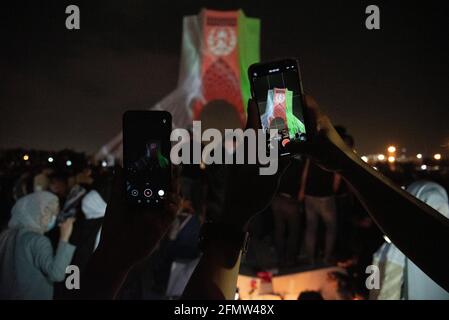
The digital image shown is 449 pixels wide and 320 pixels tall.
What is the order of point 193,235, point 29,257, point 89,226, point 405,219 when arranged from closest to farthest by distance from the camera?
point 405,219, point 29,257, point 89,226, point 193,235

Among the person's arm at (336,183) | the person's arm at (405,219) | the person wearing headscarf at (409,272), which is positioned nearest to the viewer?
the person's arm at (405,219)

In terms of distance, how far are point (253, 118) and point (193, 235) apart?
11.3 ft

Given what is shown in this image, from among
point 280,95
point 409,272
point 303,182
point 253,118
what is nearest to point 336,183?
point 303,182

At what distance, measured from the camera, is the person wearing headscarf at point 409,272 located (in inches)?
77.1

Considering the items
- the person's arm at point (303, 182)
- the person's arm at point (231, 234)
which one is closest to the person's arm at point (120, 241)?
the person's arm at point (231, 234)

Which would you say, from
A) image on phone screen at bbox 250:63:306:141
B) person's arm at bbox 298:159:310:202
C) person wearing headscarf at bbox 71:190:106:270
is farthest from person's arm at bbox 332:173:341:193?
image on phone screen at bbox 250:63:306:141

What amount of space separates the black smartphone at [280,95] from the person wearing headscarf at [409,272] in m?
1.26

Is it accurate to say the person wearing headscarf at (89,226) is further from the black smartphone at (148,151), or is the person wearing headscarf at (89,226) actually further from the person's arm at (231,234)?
the person's arm at (231,234)

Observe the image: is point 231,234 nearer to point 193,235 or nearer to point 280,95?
point 280,95

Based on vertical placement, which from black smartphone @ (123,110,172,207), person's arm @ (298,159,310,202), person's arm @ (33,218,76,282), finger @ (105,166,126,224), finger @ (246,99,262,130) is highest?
finger @ (246,99,262,130)

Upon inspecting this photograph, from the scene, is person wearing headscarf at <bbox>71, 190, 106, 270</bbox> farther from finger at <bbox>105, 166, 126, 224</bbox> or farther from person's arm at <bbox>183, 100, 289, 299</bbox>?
person's arm at <bbox>183, 100, 289, 299</bbox>

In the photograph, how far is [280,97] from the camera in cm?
121

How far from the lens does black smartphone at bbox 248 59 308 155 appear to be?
113 centimetres

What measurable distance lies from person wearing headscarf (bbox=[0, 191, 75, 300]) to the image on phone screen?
194cm
